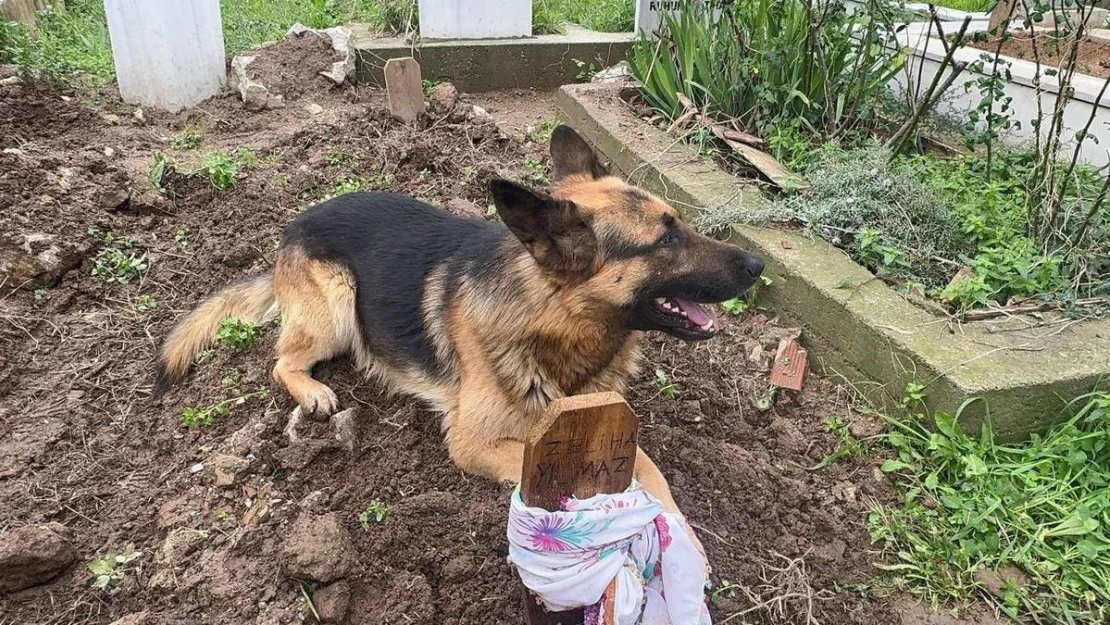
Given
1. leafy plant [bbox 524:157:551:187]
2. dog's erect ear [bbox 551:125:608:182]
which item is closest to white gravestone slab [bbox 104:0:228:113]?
leafy plant [bbox 524:157:551:187]

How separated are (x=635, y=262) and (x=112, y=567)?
6.92 feet

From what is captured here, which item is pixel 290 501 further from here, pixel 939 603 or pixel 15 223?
pixel 15 223

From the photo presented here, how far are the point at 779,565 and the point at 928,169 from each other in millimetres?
3042

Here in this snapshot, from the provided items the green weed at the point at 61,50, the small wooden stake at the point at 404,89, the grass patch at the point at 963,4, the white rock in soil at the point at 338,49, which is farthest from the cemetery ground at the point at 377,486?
the grass patch at the point at 963,4

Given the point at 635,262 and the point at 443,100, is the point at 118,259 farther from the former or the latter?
the point at 635,262

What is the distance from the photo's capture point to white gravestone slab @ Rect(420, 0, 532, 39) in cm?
738

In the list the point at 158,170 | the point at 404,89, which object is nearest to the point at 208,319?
the point at 158,170

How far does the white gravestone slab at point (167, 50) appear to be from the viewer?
607cm

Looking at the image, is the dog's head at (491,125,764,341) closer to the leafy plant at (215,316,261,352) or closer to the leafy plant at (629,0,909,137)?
the leafy plant at (215,316,261,352)

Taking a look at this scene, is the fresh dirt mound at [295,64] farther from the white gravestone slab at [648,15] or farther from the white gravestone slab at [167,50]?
the white gravestone slab at [648,15]

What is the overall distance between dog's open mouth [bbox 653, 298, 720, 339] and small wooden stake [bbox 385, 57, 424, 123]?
395 centimetres

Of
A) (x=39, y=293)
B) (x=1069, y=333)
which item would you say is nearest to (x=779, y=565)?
(x=1069, y=333)

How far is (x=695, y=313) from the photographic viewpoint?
2.79 meters

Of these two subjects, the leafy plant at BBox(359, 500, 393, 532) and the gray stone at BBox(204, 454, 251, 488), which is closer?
the leafy plant at BBox(359, 500, 393, 532)
